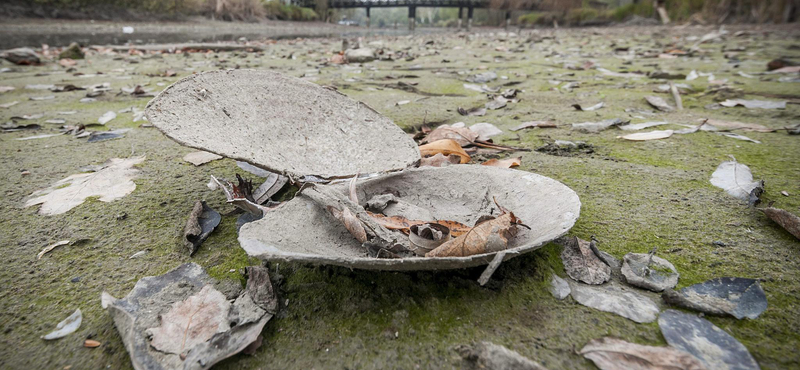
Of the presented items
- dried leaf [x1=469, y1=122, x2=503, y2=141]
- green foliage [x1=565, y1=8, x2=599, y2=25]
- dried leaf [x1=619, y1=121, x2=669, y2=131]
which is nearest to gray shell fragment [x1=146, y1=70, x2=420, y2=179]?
dried leaf [x1=469, y1=122, x2=503, y2=141]

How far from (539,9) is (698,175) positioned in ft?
121

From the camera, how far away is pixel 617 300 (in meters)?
0.81

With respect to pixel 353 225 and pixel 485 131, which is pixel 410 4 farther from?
pixel 353 225

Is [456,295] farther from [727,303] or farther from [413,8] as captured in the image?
[413,8]

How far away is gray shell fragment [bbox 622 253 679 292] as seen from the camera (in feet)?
2.75

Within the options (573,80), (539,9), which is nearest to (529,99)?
(573,80)

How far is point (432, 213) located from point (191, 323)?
2.22 feet

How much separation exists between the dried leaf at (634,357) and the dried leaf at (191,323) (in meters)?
0.67

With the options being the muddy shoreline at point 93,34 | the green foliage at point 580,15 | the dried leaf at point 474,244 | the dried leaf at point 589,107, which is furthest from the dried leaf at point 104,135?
the green foliage at point 580,15

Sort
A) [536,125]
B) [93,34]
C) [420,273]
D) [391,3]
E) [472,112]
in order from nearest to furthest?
[420,273] < [536,125] < [472,112] < [93,34] < [391,3]

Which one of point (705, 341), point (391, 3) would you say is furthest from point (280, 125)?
point (391, 3)

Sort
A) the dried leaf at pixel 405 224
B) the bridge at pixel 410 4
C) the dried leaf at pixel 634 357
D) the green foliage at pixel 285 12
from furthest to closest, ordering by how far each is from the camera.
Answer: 1. the bridge at pixel 410 4
2. the green foliage at pixel 285 12
3. the dried leaf at pixel 405 224
4. the dried leaf at pixel 634 357

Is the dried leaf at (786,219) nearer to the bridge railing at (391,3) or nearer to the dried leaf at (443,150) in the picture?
the dried leaf at (443,150)

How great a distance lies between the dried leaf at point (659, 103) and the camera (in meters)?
2.43
